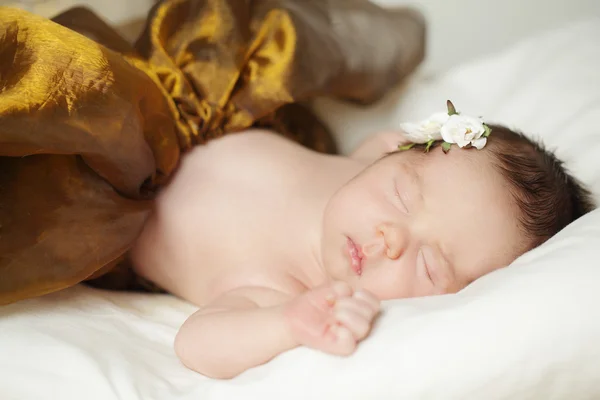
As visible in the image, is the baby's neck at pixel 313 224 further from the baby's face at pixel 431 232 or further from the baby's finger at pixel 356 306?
the baby's finger at pixel 356 306

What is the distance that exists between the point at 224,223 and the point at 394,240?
35 centimetres

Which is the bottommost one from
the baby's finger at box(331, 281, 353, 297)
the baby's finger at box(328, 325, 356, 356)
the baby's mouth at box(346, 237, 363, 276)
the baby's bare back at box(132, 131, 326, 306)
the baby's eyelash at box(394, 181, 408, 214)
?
the baby's bare back at box(132, 131, 326, 306)

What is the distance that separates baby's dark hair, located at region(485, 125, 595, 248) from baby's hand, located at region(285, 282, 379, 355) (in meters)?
0.34

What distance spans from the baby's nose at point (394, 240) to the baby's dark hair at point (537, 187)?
20 centimetres

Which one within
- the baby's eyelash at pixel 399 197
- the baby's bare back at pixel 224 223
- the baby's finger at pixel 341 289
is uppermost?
the baby's eyelash at pixel 399 197

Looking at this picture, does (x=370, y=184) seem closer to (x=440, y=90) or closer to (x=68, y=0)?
(x=440, y=90)

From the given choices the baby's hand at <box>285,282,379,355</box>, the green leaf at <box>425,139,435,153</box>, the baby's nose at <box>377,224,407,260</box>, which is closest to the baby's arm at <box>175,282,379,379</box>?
the baby's hand at <box>285,282,379,355</box>

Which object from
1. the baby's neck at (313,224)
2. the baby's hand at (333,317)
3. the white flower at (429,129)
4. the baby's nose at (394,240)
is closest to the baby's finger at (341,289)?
the baby's hand at (333,317)

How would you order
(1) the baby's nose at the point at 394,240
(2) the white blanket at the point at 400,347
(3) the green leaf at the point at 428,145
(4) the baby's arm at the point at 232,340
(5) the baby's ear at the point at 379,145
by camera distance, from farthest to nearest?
1. (5) the baby's ear at the point at 379,145
2. (3) the green leaf at the point at 428,145
3. (1) the baby's nose at the point at 394,240
4. (4) the baby's arm at the point at 232,340
5. (2) the white blanket at the point at 400,347

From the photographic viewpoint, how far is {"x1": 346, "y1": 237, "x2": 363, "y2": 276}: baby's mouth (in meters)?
0.98

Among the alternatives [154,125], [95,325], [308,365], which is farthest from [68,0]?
[308,365]

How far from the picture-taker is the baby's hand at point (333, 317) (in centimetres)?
75

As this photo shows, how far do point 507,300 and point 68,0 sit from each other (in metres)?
1.09

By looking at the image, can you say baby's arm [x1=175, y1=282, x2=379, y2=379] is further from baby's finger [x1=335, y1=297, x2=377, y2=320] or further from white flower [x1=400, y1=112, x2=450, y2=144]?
white flower [x1=400, y1=112, x2=450, y2=144]
